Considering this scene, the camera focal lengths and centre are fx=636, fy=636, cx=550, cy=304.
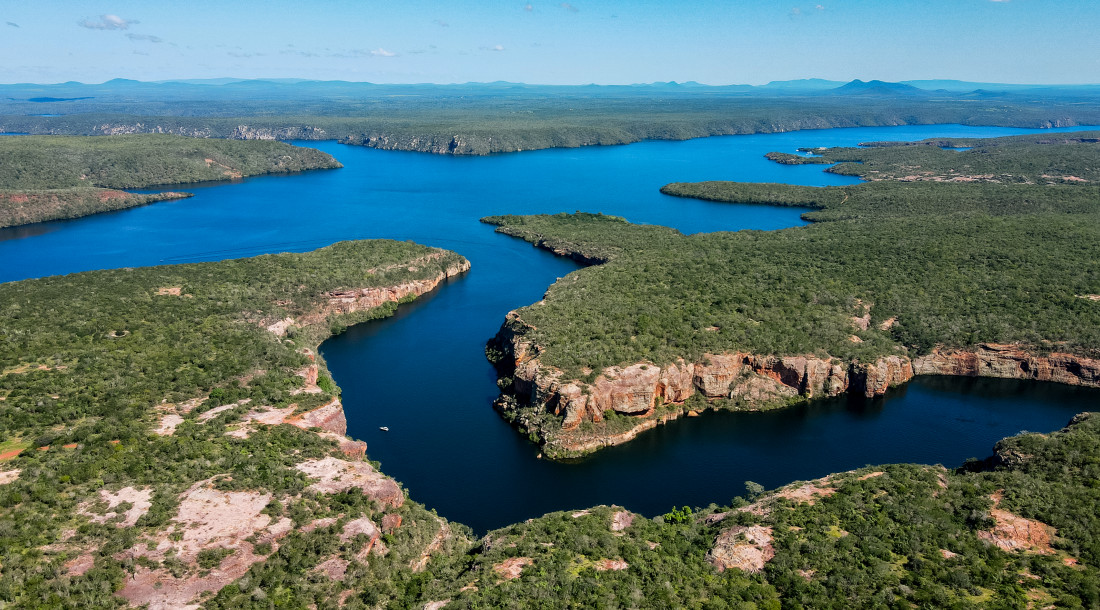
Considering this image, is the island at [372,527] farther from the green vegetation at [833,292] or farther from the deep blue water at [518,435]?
the green vegetation at [833,292]

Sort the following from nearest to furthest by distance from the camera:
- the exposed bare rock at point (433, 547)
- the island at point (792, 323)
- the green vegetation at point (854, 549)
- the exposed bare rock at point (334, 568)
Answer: the green vegetation at point (854, 549), the exposed bare rock at point (334, 568), the exposed bare rock at point (433, 547), the island at point (792, 323)

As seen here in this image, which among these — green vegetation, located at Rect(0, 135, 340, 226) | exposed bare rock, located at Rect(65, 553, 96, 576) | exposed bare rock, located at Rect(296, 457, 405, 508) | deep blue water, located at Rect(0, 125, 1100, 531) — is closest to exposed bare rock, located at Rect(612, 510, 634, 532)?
deep blue water, located at Rect(0, 125, 1100, 531)

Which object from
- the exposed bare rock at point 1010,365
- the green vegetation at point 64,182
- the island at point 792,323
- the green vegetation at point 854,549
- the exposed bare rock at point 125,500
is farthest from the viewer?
the green vegetation at point 64,182

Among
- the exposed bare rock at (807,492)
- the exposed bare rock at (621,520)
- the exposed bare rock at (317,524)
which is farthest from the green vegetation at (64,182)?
the exposed bare rock at (807,492)

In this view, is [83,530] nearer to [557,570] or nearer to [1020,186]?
[557,570]

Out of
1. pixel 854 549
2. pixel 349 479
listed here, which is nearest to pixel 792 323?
pixel 854 549

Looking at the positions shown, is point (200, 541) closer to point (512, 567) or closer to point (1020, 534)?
point (512, 567)

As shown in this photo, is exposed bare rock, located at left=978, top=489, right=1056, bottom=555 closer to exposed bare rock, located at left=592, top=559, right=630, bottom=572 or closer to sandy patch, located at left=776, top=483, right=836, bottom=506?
sandy patch, located at left=776, top=483, right=836, bottom=506
